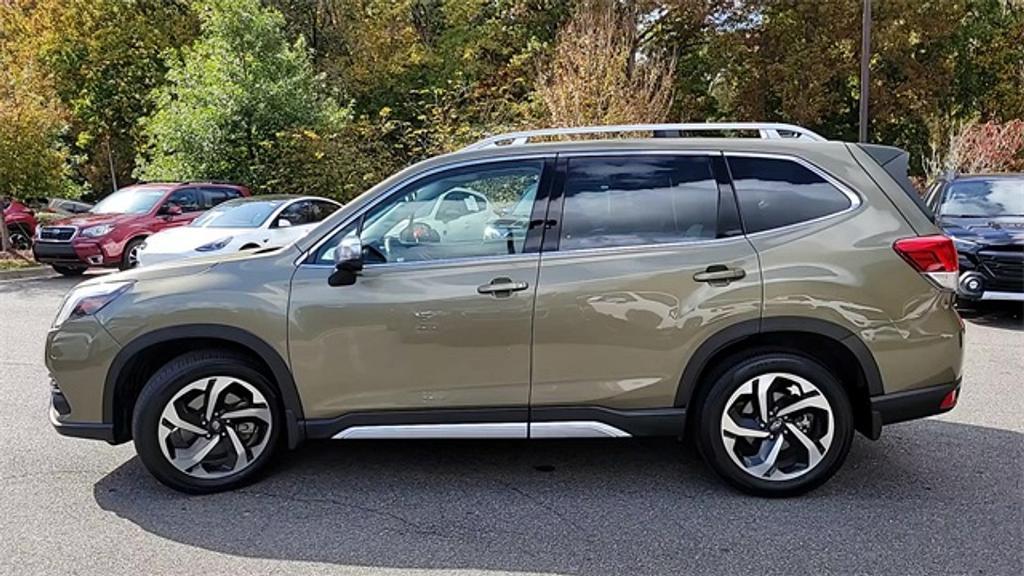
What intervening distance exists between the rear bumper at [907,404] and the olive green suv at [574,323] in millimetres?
11

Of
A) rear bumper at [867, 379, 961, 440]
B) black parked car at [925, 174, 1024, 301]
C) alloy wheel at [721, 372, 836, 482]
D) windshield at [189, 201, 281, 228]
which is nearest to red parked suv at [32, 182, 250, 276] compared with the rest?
windshield at [189, 201, 281, 228]

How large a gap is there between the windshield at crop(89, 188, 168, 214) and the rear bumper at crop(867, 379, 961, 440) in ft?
41.5

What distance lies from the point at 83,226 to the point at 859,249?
497 inches

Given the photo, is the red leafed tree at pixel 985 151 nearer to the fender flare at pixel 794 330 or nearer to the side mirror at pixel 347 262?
the fender flare at pixel 794 330

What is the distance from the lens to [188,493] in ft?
12.9

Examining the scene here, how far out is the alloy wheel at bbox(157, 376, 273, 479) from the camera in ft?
12.8

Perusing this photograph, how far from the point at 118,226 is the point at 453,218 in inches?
423

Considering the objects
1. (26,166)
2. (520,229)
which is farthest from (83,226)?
(520,229)

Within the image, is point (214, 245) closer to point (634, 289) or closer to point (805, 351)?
point (634, 289)

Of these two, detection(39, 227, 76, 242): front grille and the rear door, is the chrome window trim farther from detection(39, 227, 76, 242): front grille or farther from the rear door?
detection(39, 227, 76, 242): front grille

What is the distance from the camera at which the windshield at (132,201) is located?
1328cm

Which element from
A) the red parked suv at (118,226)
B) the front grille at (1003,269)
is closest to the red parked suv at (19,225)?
the red parked suv at (118,226)

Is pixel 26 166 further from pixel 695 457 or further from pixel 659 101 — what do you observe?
pixel 695 457

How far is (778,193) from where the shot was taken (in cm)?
389
